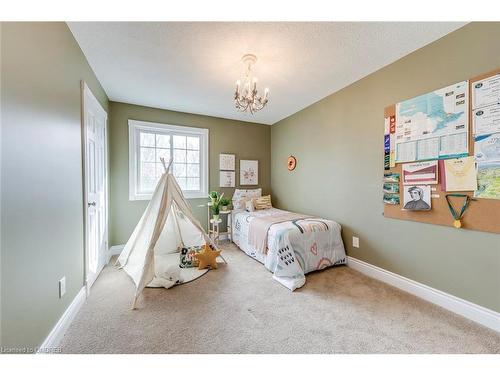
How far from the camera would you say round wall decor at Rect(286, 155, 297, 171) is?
383 cm

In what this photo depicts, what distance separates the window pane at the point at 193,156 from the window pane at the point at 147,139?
0.65m

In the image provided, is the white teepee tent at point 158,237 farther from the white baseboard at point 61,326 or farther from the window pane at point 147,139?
the window pane at point 147,139

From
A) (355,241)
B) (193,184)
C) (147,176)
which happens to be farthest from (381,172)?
(147,176)

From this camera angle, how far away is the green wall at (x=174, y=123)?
3307 mm

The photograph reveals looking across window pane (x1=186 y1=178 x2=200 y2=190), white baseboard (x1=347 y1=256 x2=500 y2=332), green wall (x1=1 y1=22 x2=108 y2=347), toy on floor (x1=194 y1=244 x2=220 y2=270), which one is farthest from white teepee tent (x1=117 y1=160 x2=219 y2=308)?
white baseboard (x1=347 y1=256 x2=500 y2=332)

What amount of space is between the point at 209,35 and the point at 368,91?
198 centimetres

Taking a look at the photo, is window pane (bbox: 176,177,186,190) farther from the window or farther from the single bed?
the single bed

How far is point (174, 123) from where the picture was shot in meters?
3.68

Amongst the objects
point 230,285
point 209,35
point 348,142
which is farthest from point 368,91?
point 230,285

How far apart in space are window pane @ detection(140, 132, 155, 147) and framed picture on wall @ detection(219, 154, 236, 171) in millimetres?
1267

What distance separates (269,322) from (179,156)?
10.2 feet

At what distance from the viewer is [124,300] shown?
200cm

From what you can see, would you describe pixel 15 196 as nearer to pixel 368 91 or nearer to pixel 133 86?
pixel 133 86

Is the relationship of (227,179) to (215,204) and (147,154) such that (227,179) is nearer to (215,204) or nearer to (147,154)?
(215,204)
